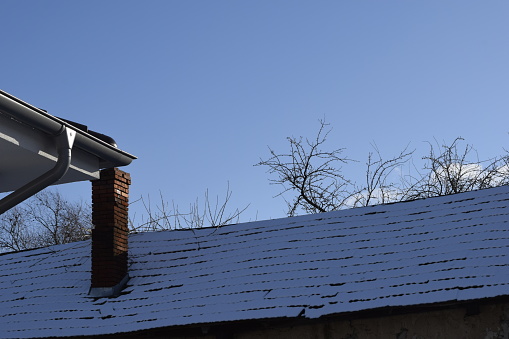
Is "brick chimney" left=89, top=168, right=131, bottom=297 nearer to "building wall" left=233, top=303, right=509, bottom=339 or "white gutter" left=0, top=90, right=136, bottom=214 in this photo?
"building wall" left=233, top=303, right=509, bottom=339

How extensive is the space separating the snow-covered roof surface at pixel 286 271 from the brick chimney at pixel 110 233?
0.22 metres

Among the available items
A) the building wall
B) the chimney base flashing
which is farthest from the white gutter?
the chimney base flashing

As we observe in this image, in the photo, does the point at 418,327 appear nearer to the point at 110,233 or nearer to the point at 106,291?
the point at 106,291

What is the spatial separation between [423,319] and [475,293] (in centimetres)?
78

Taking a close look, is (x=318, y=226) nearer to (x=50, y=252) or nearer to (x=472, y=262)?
(x=472, y=262)

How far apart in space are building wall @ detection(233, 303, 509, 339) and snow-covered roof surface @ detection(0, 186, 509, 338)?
0.31m

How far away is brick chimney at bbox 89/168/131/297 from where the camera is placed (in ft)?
36.4

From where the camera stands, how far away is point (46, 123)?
18.9 ft

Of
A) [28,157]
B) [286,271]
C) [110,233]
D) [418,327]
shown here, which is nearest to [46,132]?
[28,157]

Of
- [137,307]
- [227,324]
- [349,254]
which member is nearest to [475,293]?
[349,254]

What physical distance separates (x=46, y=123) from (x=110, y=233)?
5.86 metres

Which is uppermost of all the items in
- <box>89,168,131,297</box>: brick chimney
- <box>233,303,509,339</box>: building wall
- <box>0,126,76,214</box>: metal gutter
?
<box>89,168,131,297</box>: brick chimney

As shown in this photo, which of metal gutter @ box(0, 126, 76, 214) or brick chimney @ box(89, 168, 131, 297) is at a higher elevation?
brick chimney @ box(89, 168, 131, 297)

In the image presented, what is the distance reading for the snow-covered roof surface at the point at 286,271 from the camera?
28.8 ft
